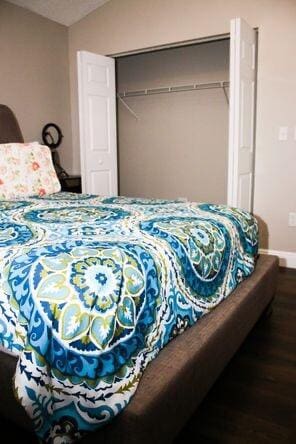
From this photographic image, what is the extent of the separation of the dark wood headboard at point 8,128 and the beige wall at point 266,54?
59.6 inches

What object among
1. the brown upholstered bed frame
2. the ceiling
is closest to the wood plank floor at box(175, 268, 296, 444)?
the brown upholstered bed frame

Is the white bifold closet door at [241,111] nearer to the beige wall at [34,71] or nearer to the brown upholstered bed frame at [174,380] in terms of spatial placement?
the brown upholstered bed frame at [174,380]

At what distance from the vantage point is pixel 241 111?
321cm

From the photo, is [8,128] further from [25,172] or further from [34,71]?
[34,71]

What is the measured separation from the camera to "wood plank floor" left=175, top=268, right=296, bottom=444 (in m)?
1.43

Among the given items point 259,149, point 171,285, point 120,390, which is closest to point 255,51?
point 259,149

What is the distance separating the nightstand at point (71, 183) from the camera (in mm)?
4008

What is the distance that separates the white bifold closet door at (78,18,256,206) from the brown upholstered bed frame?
5.58 feet

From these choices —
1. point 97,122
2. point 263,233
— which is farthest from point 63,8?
point 263,233

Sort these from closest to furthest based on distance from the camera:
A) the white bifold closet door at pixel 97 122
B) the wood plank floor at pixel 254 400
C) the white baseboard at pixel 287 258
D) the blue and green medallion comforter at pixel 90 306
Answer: the blue and green medallion comforter at pixel 90 306, the wood plank floor at pixel 254 400, the white baseboard at pixel 287 258, the white bifold closet door at pixel 97 122

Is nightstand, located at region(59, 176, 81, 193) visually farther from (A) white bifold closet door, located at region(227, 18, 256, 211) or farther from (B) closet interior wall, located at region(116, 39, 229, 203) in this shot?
(A) white bifold closet door, located at region(227, 18, 256, 211)

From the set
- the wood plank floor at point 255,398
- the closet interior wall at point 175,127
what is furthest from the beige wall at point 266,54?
the wood plank floor at point 255,398

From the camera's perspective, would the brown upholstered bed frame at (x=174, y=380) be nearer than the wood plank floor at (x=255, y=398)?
Yes

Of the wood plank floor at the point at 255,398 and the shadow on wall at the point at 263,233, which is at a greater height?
the shadow on wall at the point at 263,233
